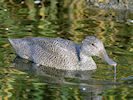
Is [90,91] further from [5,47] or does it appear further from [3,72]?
[5,47]

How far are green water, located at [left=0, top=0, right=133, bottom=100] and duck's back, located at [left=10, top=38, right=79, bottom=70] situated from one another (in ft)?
0.65

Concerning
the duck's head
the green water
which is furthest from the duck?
the green water

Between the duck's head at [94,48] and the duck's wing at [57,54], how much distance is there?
266 millimetres

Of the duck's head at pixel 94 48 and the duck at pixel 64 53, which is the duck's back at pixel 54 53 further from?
the duck's head at pixel 94 48

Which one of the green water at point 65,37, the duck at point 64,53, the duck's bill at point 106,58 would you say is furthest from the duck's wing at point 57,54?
the duck's bill at point 106,58

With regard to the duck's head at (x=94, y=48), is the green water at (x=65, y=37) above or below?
below

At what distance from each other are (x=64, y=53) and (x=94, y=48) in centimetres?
60

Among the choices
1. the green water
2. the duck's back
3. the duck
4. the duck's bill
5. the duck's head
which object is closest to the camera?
the green water

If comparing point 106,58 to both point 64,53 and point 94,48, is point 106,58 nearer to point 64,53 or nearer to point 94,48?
point 94,48

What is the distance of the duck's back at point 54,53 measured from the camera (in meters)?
11.3

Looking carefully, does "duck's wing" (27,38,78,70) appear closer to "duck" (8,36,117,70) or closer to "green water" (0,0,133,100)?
"duck" (8,36,117,70)

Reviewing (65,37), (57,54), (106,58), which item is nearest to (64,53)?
(57,54)

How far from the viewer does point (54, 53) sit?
1138 centimetres

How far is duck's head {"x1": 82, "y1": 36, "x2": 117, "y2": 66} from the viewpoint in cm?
1095
